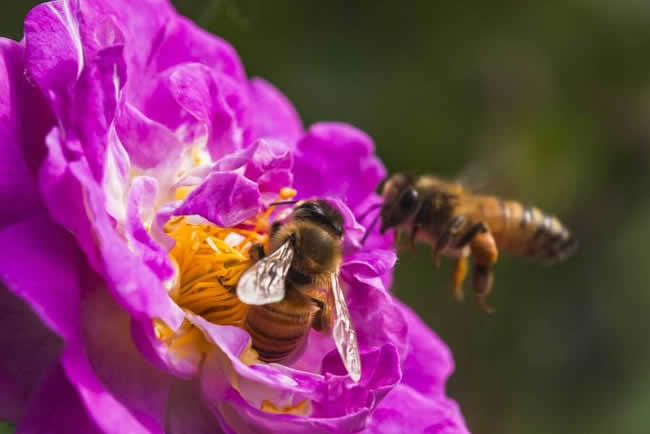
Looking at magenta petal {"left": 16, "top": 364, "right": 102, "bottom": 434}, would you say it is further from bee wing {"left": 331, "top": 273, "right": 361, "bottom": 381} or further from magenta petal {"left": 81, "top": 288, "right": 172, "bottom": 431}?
bee wing {"left": 331, "top": 273, "right": 361, "bottom": 381}

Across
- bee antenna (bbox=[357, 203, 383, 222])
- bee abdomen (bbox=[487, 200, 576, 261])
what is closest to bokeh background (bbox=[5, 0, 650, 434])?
Answer: bee abdomen (bbox=[487, 200, 576, 261])

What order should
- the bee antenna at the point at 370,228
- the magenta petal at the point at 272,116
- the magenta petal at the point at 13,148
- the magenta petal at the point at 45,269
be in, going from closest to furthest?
the magenta petal at the point at 45,269 < the magenta petal at the point at 13,148 < the bee antenna at the point at 370,228 < the magenta petal at the point at 272,116

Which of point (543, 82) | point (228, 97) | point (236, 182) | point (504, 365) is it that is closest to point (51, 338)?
point (236, 182)

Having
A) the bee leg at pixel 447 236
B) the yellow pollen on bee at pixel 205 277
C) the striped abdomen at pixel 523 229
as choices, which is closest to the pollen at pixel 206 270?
the yellow pollen on bee at pixel 205 277

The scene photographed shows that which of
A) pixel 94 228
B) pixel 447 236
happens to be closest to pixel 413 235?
pixel 447 236

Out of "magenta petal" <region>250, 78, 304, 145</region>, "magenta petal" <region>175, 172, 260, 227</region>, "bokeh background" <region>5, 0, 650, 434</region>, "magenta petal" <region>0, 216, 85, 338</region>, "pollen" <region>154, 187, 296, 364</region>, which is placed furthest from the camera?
"bokeh background" <region>5, 0, 650, 434</region>

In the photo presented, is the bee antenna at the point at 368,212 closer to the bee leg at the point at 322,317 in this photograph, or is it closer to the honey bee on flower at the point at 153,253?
the honey bee on flower at the point at 153,253
